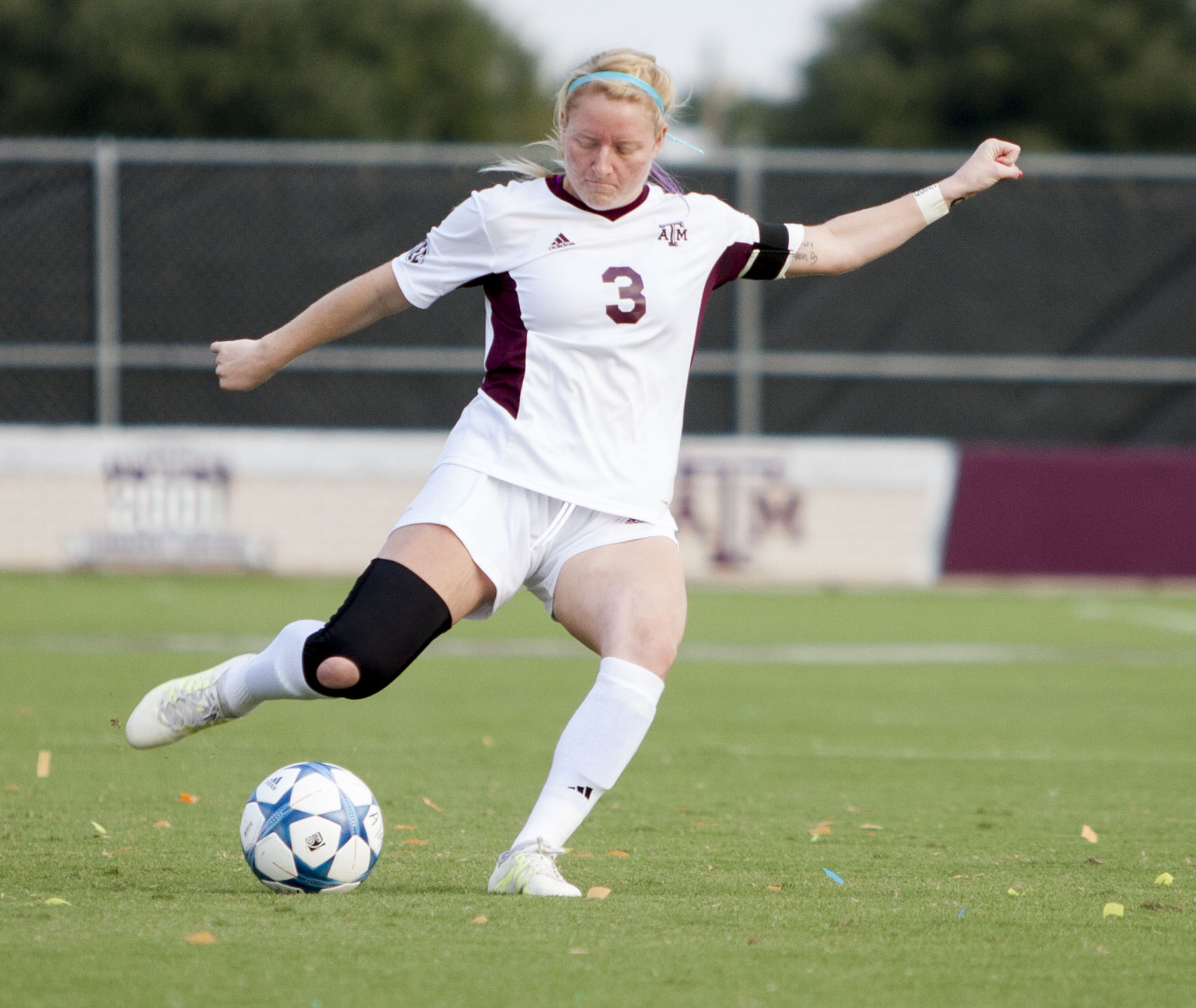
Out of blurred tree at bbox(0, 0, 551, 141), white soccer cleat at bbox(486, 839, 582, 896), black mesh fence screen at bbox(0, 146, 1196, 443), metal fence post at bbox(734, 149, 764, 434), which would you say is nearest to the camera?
white soccer cleat at bbox(486, 839, 582, 896)

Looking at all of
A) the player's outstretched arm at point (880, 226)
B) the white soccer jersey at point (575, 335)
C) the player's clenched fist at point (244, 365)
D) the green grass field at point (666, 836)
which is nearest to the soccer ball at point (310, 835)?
the green grass field at point (666, 836)

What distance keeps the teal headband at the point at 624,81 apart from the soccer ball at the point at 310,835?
1.80 m

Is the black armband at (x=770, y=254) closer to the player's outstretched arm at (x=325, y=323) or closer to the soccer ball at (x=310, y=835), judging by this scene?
the player's outstretched arm at (x=325, y=323)

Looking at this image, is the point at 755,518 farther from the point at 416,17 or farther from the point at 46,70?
the point at 416,17

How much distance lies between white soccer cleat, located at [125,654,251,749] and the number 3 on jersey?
1.28 meters

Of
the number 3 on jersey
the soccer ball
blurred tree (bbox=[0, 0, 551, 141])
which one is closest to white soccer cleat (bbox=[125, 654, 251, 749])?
the soccer ball

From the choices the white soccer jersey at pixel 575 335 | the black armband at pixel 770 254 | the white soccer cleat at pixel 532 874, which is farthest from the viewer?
the black armband at pixel 770 254

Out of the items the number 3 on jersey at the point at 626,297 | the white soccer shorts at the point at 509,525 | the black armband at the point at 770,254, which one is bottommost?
the white soccer shorts at the point at 509,525

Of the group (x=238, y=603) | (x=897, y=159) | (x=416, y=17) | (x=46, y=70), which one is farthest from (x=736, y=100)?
(x=238, y=603)

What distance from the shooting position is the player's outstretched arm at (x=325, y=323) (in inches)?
176

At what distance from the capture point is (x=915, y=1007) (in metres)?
3.24

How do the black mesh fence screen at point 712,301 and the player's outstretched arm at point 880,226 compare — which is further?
the black mesh fence screen at point 712,301

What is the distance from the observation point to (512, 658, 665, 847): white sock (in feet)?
13.6

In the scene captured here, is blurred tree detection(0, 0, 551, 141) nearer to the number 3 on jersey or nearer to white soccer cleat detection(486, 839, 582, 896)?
the number 3 on jersey
